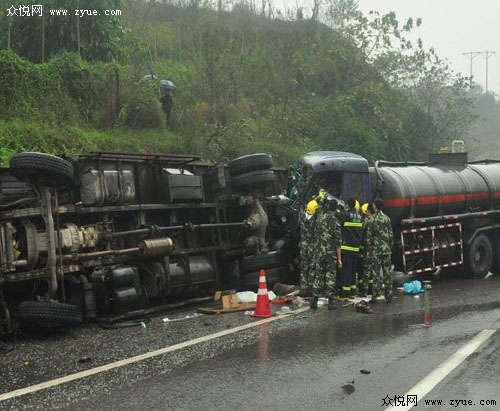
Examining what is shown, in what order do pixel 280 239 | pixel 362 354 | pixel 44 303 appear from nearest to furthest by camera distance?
pixel 362 354
pixel 44 303
pixel 280 239

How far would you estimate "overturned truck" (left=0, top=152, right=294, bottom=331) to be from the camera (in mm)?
7570

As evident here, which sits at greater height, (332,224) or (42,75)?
(42,75)

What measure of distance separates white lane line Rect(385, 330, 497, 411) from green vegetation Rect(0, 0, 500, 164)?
9582 millimetres

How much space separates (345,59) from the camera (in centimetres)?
3117

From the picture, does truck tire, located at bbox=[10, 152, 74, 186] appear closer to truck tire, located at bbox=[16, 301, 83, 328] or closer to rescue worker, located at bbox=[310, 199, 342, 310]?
truck tire, located at bbox=[16, 301, 83, 328]

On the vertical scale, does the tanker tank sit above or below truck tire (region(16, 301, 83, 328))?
above

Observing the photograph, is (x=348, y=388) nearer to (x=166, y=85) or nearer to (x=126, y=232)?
(x=126, y=232)

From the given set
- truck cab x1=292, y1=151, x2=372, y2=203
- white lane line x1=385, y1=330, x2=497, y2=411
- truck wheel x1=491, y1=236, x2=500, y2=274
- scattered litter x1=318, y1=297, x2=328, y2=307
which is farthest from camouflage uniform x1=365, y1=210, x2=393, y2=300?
truck wheel x1=491, y1=236, x2=500, y2=274

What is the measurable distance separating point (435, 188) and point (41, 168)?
8644 millimetres

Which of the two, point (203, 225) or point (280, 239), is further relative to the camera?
point (280, 239)

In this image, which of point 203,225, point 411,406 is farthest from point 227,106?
point 411,406

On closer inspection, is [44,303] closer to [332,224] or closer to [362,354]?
[362,354]

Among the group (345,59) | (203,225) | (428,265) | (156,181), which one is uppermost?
(345,59)

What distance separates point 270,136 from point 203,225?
1519 centimetres
